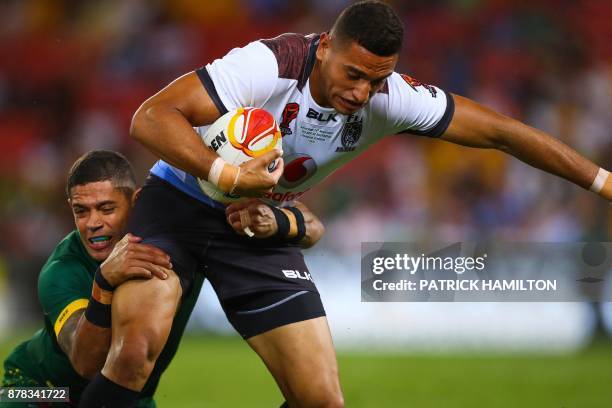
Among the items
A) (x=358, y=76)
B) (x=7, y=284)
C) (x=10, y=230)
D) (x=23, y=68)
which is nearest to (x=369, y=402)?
(x=358, y=76)

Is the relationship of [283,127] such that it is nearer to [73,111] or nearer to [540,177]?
[540,177]

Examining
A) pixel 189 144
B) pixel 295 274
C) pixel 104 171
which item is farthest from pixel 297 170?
pixel 104 171

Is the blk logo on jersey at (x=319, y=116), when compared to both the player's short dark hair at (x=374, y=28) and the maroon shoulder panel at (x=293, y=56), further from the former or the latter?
the player's short dark hair at (x=374, y=28)

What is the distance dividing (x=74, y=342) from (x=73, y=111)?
10613mm

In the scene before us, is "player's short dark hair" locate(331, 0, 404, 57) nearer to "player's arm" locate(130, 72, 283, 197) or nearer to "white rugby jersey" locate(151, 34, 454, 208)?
"white rugby jersey" locate(151, 34, 454, 208)

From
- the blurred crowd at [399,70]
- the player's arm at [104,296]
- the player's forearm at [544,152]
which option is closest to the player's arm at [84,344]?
the player's arm at [104,296]

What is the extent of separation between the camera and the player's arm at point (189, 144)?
4293mm

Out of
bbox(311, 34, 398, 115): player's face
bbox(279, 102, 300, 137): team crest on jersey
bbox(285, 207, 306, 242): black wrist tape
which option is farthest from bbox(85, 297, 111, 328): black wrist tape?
bbox(311, 34, 398, 115): player's face

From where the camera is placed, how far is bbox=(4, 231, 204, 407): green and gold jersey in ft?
16.9

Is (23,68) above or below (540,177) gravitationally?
above

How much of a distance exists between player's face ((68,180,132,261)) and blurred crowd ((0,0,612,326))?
6740 millimetres

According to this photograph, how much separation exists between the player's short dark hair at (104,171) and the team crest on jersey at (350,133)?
3.98ft

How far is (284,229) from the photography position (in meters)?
5.07

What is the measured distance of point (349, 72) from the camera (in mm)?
4516
